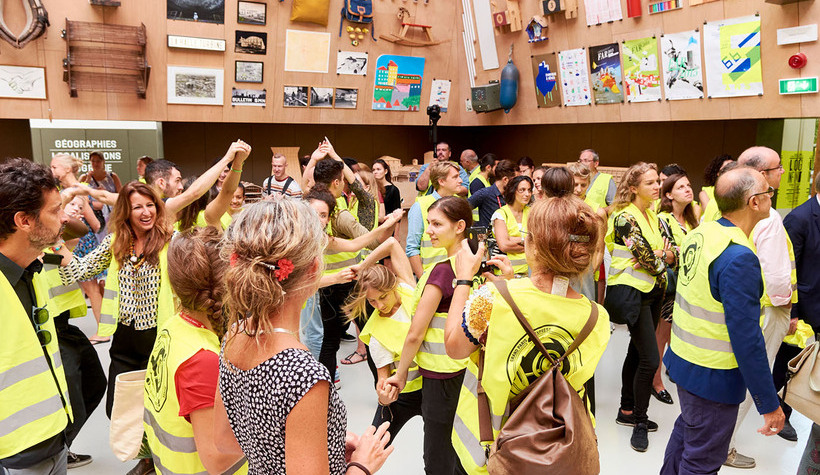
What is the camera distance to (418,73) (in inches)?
347

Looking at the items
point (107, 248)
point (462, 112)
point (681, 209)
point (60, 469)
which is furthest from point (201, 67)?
point (60, 469)

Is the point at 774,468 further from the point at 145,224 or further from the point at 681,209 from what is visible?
the point at 145,224

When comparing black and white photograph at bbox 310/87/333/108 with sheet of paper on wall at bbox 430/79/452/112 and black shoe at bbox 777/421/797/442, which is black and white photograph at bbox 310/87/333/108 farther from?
black shoe at bbox 777/421/797/442

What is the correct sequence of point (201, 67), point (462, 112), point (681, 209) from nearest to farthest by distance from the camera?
point (681, 209) → point (201, 67) → point (462, 112)

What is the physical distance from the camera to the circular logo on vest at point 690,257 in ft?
8.48

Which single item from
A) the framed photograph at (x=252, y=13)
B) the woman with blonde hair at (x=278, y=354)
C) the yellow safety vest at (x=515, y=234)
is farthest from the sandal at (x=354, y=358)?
the framed photograph at (x=252, y=13)

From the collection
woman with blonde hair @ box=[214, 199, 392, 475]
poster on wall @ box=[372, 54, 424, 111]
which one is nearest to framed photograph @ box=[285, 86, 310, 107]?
poster on wall @ box=[372, 54, 424, 111]

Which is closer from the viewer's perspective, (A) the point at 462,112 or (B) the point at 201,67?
(B) the point at 201,67

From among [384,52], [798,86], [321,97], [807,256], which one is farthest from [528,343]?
[384,52]

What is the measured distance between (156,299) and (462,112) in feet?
23.8

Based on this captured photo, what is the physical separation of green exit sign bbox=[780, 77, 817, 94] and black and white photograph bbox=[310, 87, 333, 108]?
5.39 meters

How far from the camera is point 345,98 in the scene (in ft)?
27.7

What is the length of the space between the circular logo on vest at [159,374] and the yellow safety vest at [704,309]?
6.87ft

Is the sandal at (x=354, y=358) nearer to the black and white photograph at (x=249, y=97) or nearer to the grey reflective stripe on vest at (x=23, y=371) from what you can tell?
the grey reflective stripe on vest at (x=23, y=371)
